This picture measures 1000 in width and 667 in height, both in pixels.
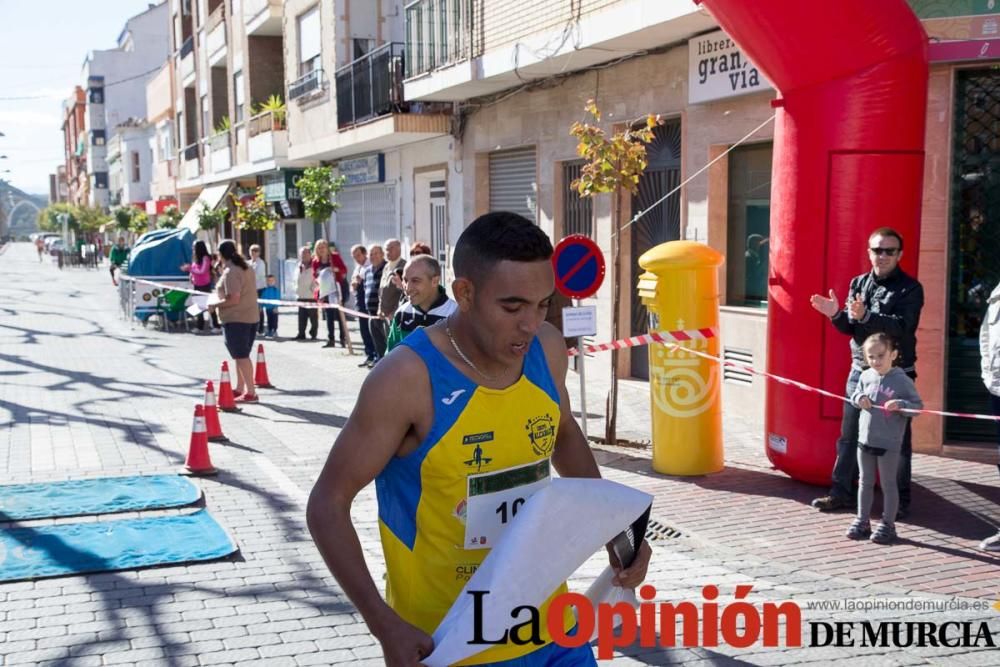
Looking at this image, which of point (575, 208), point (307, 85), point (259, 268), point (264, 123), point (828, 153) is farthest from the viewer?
point (264, 123)

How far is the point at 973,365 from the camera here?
372 inches

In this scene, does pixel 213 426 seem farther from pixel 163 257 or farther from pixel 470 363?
pixel 163 257

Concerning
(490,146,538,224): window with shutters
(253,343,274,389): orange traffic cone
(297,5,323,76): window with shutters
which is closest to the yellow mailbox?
(253,343,274,389): orange traffic cone

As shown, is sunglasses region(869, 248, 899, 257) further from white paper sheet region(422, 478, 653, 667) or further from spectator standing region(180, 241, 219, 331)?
spectator standing region(180, 241, 219, 331)

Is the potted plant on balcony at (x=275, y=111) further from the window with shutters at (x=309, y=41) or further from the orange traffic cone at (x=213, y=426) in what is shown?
the orange traffic cone at (x=213, y=426)

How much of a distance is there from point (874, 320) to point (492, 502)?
4.86 meters

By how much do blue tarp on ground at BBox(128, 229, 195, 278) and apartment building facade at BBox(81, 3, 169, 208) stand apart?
60194 mm

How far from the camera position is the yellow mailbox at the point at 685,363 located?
27.5 feet

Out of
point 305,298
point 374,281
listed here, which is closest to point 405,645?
point 374,281

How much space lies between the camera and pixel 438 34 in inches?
665

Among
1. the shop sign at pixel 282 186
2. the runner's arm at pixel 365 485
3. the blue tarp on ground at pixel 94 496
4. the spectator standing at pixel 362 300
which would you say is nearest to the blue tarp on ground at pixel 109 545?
the blue tarp on ground at pixel 94 496

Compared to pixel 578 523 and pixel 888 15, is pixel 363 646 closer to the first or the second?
pixel 578 523

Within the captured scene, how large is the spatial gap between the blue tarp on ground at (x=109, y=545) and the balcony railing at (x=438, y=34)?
10368mm

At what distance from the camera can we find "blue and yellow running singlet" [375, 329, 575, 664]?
260cm
